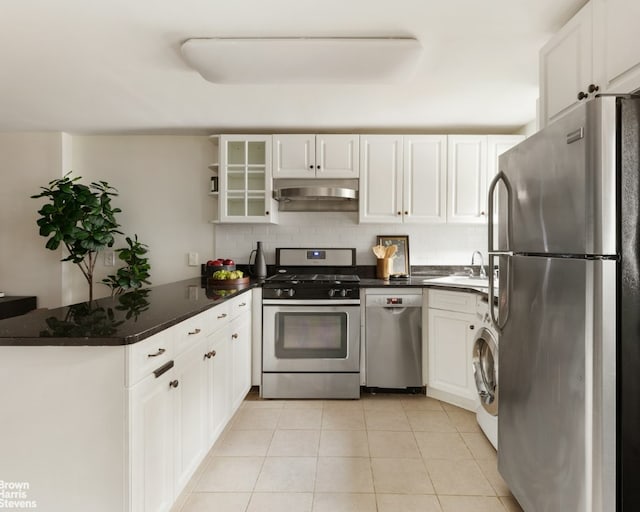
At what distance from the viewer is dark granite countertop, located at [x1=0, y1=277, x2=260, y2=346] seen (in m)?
1.31

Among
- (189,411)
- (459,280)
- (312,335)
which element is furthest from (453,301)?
(189,411)

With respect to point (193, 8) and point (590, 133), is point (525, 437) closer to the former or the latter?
point (590, 133)

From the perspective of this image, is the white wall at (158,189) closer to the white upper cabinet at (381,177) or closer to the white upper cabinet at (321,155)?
the white upper cabinet at (321,155)

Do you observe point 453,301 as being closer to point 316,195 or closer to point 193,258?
point 316,195

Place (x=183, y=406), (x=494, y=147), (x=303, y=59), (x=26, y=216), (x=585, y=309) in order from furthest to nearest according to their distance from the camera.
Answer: (x=26, y=216) → (x=494, y=147) → (x=303, y=59) → (x=183, y=406) → (x=585, y=309)

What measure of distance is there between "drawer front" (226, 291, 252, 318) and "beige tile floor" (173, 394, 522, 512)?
2.46 feet

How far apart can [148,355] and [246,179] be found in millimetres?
2348

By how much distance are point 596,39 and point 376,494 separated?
2226 millimetres

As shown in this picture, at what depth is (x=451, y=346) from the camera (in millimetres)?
3008

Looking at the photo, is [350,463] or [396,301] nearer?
[350,463]

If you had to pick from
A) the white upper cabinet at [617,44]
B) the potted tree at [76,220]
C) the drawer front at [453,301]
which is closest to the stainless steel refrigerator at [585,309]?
the white upper cabinet at [617,44]

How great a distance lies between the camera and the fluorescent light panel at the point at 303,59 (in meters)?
2.00

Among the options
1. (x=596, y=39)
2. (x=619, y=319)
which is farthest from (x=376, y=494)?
(x=596, y=39)

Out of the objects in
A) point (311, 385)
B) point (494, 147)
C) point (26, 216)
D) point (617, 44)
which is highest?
point (494, 147)
